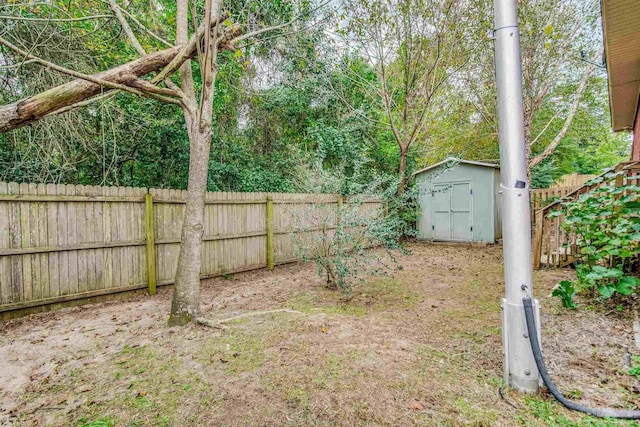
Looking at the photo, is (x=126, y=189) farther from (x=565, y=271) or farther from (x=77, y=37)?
(x=565, y=271)

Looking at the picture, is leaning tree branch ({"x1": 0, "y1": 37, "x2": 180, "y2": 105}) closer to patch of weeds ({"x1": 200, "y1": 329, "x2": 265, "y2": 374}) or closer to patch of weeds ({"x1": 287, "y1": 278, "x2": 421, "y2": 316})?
patch of weeds ({"x1": 200, "y1": 329, "x2": 265, "y2": 374})

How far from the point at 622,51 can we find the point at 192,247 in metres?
6.65

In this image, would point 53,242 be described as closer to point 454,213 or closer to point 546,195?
point 454,213

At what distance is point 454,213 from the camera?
31.2ft

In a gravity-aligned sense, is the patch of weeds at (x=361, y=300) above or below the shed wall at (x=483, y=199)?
below

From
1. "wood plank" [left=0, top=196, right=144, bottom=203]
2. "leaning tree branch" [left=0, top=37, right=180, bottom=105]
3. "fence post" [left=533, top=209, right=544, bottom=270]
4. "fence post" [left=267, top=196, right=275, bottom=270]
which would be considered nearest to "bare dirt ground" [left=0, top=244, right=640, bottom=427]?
"wood plank" [left=0, top=196, right=144, bottom=203]

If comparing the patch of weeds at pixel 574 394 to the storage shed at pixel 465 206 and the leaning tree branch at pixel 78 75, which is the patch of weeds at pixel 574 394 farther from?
the storage shed at pixel 465 206

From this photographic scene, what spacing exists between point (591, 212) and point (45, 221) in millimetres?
6368

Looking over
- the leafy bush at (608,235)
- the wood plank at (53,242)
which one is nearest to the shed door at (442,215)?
the leafy bush at (608,235)

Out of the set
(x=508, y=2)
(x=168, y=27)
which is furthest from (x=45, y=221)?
(x=508, y=2)

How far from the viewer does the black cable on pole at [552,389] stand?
1.74 metres

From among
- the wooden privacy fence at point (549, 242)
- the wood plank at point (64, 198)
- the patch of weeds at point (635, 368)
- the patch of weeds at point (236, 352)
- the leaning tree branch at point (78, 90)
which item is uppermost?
the leaning tree branch at point (78, 90)

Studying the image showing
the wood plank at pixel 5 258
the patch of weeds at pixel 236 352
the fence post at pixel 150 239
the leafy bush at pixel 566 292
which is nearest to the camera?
the patch of weeds at pixel 236 352

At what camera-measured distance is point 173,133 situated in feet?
25.0
